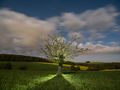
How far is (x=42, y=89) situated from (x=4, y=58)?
88427 mm

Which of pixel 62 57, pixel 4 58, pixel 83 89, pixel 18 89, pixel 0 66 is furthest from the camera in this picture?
pixel 4 58

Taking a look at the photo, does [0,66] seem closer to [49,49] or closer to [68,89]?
[49,49]

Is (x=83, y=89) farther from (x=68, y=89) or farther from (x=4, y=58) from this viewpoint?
(x=4, y=58)

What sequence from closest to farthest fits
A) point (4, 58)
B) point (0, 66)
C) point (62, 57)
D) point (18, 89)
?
point (18, 89) → point (62, 57) → point (0, 66) → point (4, 58)

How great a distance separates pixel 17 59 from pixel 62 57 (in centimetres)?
6162

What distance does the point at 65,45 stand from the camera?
50781 millimetres

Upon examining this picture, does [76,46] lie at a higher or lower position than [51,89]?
higher

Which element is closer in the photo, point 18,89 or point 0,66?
point 18,89

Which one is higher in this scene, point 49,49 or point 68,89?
point 49,49

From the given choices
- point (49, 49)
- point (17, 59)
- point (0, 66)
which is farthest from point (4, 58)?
point (49, 49)

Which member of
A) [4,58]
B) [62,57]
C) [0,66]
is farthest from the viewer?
[4,58]

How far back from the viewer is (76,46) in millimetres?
51969

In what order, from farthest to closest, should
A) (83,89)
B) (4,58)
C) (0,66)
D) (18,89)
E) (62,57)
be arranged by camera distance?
1. (4,58)
2. (0,66)
3. (62,57)
4. (83,89)
5. (18,89)

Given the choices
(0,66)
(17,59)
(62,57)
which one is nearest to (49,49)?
(62,57)
